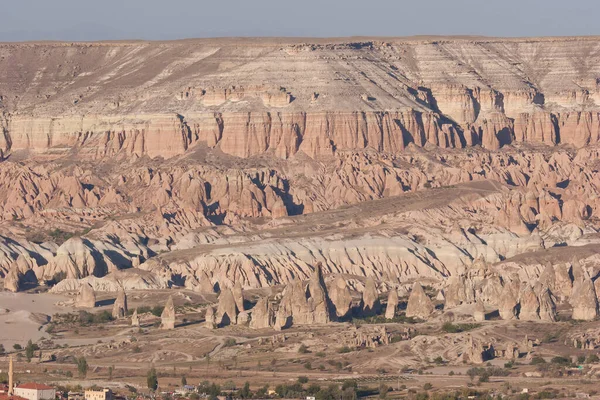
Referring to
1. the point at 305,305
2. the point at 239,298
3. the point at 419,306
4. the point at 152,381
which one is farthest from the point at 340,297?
the point at 152,381

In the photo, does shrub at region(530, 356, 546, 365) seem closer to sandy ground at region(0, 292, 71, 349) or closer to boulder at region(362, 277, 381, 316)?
boulder at region(362, 277, 381, 316)

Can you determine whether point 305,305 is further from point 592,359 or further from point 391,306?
point 592,359

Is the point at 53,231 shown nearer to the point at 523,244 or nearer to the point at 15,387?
the point at 523,244

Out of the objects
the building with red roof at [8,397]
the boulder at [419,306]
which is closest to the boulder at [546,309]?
the boulder at [419,306]

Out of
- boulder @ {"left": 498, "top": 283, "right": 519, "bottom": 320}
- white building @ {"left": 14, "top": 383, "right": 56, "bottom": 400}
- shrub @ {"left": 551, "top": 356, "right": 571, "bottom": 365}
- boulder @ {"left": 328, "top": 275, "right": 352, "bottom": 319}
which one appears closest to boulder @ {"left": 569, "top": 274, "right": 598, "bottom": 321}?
boulder @ {"left": 498, "top": 283, "right": 519, "bottom": 320}

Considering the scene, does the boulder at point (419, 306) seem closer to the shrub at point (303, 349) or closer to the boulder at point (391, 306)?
the boulder at point (391, 306)

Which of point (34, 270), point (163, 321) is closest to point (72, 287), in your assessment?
point (34, 270)
